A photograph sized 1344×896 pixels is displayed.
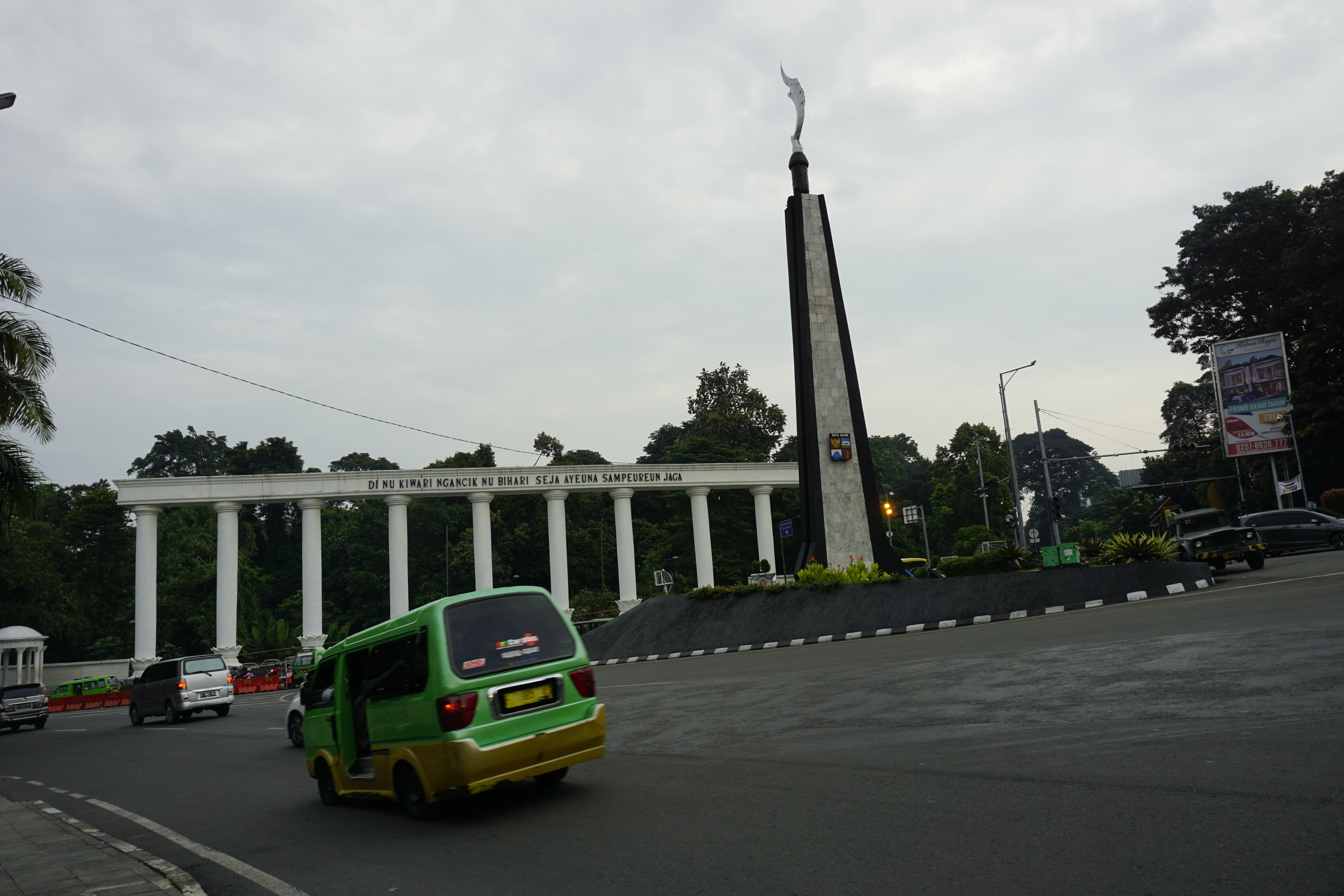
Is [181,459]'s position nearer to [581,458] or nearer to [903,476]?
[581,458]

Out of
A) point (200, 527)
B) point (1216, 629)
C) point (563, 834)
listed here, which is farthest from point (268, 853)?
point (200, 527)

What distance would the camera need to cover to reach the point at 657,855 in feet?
17.9

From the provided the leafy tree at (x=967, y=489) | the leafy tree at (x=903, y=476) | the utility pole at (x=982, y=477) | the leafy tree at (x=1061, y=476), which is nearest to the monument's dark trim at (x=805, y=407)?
the utility pole at (x=982, y=477)

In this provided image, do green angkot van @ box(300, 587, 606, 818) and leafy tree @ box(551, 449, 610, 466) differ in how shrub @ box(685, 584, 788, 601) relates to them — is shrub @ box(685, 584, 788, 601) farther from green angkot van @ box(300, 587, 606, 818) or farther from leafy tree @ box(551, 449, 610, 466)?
leafy tree @ box(551, 449, 610, 466)

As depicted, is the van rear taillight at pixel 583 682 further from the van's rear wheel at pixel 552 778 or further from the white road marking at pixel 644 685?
the white road marking at pixel 644 685

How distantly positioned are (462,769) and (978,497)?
76227mm

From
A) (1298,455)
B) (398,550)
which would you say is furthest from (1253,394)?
(398,550)

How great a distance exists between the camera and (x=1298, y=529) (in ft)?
92.3

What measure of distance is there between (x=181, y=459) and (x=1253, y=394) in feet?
304

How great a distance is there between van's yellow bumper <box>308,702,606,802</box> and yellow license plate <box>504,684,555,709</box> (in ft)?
0.84

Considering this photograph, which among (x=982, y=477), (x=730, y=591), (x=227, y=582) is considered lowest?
(x=730, y=591)

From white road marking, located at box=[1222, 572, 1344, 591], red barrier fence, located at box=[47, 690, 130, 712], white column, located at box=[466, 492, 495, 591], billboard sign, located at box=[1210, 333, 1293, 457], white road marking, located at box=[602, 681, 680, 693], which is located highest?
billboard sign, located at box=[1210, 333, 1293, 457]

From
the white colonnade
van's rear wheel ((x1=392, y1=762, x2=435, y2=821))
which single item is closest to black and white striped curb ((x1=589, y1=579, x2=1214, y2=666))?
van's rear wheel ((x1=392, y1=762, x2=435, y2=821))

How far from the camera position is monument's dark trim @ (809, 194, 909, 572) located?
92.9 ft
